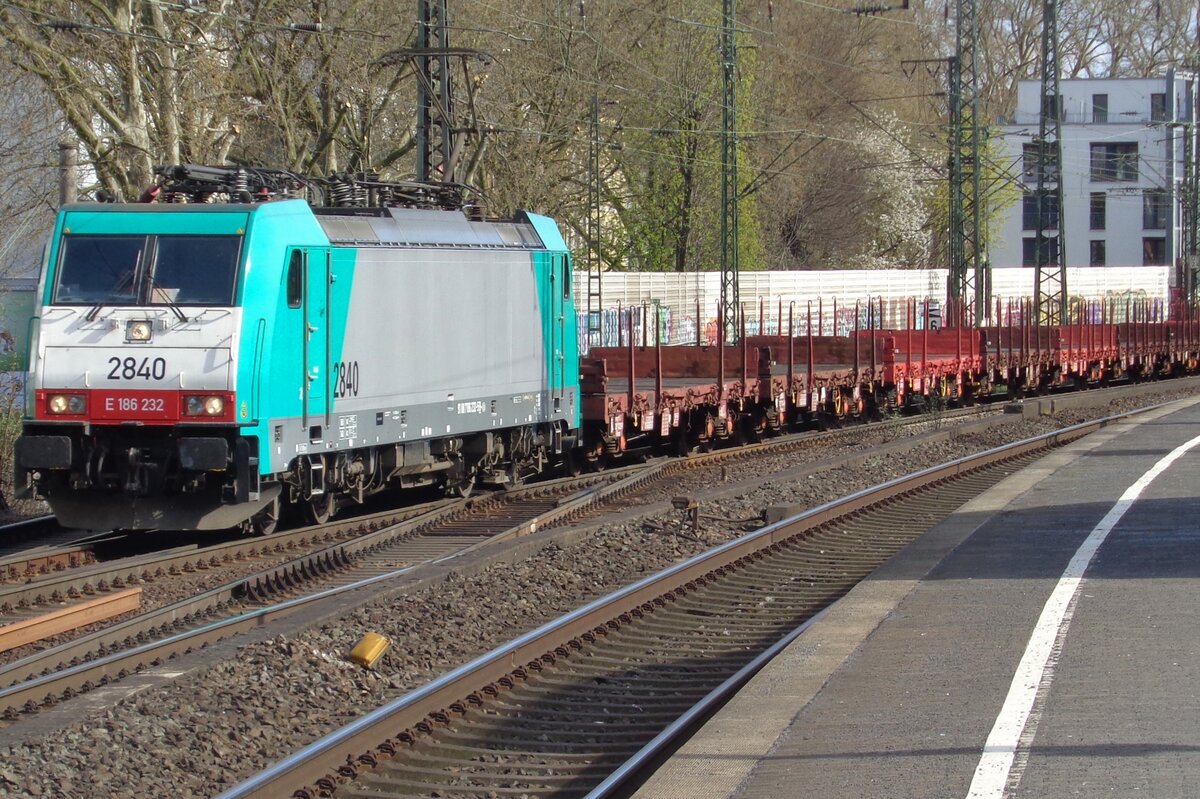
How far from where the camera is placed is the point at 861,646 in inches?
320

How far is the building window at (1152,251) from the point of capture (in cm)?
8556

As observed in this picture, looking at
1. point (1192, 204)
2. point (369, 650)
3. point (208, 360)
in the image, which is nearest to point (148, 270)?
point (208, 360)

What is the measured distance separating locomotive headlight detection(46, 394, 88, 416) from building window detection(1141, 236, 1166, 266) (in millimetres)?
81590

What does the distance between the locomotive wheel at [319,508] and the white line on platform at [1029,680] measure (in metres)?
7.45

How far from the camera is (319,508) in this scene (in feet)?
48.6

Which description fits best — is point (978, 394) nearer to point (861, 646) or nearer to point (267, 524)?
point (267, 524)

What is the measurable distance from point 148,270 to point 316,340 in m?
1.61

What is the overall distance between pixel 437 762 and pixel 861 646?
257cm

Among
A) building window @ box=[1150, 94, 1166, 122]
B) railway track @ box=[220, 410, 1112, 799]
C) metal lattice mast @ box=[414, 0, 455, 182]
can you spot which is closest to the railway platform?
railway track @ box=[220, 410, 1112, 799]

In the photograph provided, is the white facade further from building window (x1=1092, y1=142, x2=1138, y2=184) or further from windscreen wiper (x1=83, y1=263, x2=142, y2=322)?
windscreen wiper (x1=83, y1=263, x2=142, y2=322)

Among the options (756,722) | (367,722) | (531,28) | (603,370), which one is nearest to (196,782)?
(367,722)

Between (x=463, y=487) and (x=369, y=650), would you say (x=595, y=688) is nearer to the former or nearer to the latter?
(x=369, y=650)

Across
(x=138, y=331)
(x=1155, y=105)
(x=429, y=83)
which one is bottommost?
(x=138, y=331)

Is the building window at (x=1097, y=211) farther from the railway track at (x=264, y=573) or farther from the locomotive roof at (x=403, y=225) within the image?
the locomotive roof at (x=403, y=225)
